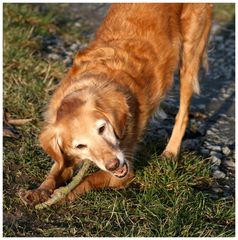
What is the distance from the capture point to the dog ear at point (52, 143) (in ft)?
14.7

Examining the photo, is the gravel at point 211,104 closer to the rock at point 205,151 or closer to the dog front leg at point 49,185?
the rock at point 205,151

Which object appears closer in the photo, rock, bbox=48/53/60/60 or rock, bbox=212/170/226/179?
rock, bbox=212/170/226/179

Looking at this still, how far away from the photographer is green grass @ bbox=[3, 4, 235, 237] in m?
4.15

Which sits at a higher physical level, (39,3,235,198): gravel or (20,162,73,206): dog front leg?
(20,162,73,206): dog front leg

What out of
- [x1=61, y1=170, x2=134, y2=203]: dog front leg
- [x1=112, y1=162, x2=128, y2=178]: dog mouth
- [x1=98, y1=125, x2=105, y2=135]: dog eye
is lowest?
[x1=61, y1=170, x2=134, y2=203]: dog front leg

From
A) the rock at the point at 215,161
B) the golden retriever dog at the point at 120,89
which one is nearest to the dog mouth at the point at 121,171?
the golden retriever dog at the point at 120,89

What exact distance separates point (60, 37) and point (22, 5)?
70 cm

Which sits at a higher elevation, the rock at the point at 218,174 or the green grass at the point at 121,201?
the green grass at the point at 121,201

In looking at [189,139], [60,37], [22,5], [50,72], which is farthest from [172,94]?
[22,5]

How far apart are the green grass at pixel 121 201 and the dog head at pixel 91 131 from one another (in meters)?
0.32

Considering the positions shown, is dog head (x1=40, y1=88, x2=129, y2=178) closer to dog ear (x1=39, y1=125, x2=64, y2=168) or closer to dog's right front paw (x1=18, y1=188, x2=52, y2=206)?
dog ear (x1=39, y1=125, x2=64, y2=168)

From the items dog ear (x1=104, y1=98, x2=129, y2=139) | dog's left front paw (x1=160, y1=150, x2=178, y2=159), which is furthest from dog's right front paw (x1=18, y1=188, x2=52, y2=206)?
dog's left front paw (x1=160, y1=150, x2=178, y2=159)

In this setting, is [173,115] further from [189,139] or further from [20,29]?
[20,29]

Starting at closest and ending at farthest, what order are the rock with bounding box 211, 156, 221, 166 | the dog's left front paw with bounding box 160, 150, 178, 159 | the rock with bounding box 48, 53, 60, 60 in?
the dog's left front paw with bounding box 160, 150, 178, 159 → the rock with bounding box 211, 156, 221, 166 → the rock with bounding box 48, 53, 60, 60
